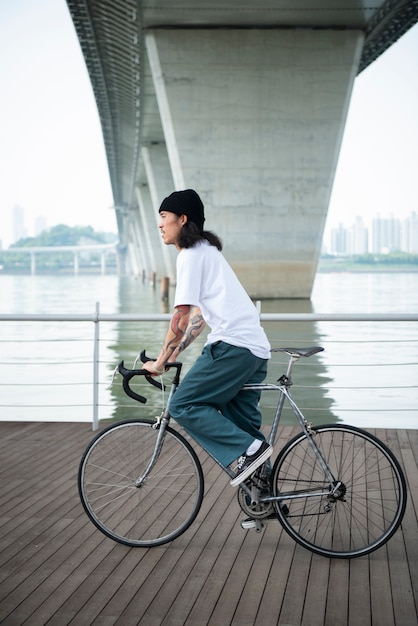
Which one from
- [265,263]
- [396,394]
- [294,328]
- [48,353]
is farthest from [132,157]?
[396,394]

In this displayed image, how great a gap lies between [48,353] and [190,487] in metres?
10.9

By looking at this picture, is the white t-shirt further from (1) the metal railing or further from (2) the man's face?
(1) the metal railing

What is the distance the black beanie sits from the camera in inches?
158

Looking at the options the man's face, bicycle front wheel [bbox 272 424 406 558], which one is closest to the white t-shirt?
the man's face

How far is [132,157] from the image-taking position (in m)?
49.3

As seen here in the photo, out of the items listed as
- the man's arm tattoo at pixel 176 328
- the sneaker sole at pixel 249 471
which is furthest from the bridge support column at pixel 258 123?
the sneaker sole at pixel 249 471

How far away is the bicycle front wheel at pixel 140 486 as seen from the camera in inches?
162

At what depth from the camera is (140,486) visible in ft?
14.0

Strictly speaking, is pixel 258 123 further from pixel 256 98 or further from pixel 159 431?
pixel 159 431

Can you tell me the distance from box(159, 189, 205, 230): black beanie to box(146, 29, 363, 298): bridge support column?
71.2 ft

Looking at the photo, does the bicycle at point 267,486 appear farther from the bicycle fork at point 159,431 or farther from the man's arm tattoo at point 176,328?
the man's arm tattoo at point 176,328

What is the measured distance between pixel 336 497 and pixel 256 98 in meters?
22.6

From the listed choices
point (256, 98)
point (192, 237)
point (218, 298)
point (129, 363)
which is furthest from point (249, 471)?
point (256, 98)

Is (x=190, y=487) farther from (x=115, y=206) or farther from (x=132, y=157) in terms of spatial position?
(x=115, y=206)
